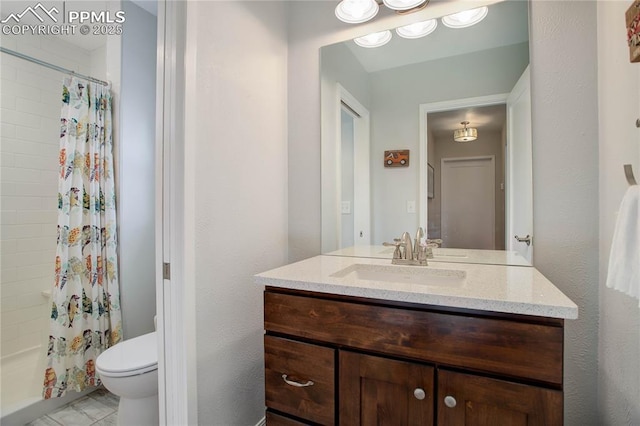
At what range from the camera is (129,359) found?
4.81 feet

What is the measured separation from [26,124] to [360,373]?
2.94m

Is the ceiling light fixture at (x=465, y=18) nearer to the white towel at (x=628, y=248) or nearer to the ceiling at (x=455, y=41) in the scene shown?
the ceiling at (x=455, y=41)

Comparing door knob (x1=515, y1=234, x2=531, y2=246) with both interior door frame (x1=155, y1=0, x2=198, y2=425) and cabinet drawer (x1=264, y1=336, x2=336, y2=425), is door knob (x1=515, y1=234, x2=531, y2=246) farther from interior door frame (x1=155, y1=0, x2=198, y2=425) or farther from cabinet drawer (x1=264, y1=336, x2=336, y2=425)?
interior door frame (x1=155, y1=0, x2=198, y2=425)

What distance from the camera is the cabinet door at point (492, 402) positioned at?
29.0 inches

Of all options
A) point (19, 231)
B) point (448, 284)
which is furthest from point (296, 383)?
point (19, 231)

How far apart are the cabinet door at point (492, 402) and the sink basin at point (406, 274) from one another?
43 centimetres

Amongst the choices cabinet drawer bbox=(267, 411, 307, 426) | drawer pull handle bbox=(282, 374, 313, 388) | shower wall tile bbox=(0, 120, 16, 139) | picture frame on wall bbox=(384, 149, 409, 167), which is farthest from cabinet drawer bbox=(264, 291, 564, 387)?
shower wall tile bbox=(0, 120, 16, 139)

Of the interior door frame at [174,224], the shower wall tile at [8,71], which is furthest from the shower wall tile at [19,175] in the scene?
the interior door frame at [174,224]

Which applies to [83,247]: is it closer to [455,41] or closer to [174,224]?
[174,224]

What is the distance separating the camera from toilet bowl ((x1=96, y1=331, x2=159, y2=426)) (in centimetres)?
138

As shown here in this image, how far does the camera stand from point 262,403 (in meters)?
1.53

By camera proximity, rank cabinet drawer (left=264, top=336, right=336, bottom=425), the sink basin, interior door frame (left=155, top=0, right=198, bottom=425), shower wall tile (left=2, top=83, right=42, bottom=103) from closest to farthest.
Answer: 1. cabinet drawer (left=264, top=336, right=336, bottom=425)
2. interior door frame (left=155, top=0, right=198, bottom=425)
3. the sink basin
4. shower wall tile (left=2, top=83, right=42, bottom=103)

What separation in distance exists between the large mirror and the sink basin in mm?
194

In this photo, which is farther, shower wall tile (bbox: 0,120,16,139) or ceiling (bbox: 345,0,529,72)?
shower wall tile (bbox: 0,120,16,139)
